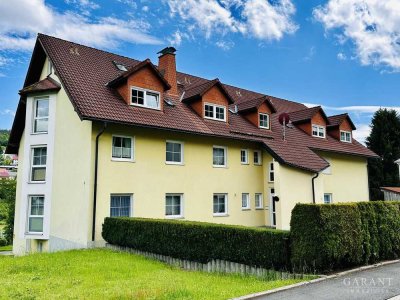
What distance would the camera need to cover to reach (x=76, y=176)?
52.4 feet

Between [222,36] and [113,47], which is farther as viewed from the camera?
[113,47]

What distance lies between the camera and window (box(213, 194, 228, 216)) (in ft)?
66.5

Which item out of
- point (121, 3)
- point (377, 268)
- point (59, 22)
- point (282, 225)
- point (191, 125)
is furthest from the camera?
point (282, 225)

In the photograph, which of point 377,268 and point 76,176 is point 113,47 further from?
point 377,268

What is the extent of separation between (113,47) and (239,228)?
18408 mm

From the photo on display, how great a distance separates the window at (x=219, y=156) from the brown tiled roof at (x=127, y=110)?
109 cm

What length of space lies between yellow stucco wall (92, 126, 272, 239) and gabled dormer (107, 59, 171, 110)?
1670mm

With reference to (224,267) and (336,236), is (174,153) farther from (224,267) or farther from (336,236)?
(336,236)

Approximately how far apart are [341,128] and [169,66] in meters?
16.1

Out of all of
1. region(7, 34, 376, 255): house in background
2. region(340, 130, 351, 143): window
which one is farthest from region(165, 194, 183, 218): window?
region(340, 130, 351, 143): window

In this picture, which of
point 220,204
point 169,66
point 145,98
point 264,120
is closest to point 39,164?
point 145,98

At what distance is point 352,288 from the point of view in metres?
8.14

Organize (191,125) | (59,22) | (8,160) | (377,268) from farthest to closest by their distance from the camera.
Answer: (8,160), (191,125), (59,22), (377,268)

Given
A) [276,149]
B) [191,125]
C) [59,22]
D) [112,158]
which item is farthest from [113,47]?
[276,149]
